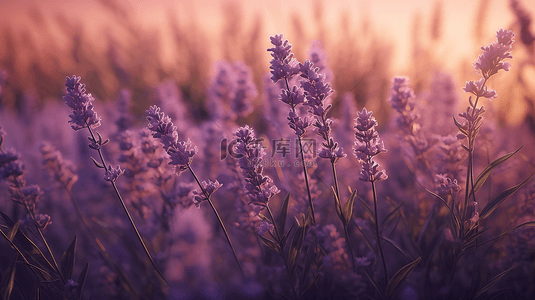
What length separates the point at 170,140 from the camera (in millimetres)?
1154

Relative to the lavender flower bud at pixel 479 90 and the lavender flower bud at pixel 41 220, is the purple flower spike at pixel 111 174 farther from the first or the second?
the lavender flower bud at pixel 479 90

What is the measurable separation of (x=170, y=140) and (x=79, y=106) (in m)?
0.44

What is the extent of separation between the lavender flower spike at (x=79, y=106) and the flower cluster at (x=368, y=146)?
111cm

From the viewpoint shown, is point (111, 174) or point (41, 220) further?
point (41, 220)

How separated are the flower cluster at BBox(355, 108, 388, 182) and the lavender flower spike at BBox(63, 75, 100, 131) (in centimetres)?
111

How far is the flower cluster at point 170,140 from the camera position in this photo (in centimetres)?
115

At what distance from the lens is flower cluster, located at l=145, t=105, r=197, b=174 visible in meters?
1.15

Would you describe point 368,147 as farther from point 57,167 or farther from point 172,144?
point 57,167

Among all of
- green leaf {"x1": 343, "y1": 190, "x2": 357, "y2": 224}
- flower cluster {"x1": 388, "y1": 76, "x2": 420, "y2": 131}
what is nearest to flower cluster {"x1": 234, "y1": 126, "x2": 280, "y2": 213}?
green leaf {"x1": 343, "y1": 190, "x2": 357, "y2": 224}

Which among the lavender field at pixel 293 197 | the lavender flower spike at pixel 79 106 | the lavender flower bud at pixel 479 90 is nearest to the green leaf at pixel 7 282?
the lavender field at pixel 293 197

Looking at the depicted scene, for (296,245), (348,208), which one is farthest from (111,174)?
(348,208)

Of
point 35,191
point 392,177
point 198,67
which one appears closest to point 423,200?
point 392,177

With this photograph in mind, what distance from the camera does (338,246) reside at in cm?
143

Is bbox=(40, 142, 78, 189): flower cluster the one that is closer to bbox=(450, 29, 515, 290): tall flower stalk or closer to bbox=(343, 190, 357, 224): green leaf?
bbox=(343, 190, 357, 224): green leaf
